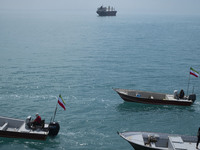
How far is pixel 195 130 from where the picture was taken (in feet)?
117

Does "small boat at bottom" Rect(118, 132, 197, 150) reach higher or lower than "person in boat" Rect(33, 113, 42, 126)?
lower

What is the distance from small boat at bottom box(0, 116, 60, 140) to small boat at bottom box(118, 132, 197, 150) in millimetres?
8236

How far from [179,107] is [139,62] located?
3422cm

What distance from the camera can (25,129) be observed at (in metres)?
32.0

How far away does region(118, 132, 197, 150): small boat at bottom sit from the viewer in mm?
27328

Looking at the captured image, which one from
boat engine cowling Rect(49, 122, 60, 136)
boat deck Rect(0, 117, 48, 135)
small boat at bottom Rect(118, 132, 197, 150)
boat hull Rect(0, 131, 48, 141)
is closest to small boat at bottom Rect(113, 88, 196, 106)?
small boat at bottom Rect(118, 132, 197, 150)

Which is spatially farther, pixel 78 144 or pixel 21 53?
pixel 21 53

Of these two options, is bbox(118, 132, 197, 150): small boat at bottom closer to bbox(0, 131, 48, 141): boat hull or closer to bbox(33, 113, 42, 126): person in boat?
bbox(0, 131, 48, 141): boat hull

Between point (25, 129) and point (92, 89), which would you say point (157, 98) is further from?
point (25, 129)

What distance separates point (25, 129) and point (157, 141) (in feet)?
47.9

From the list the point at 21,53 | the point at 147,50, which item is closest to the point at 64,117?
the point at 21,53

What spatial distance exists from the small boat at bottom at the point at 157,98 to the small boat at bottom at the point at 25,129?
1522cm

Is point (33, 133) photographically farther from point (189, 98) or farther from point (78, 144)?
point (189, 98)

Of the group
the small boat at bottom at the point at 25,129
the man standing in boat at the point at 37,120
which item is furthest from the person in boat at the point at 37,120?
the small boat at bottom at the point at 25,129
